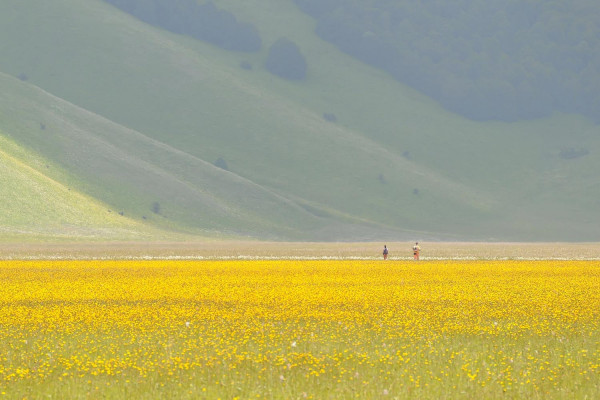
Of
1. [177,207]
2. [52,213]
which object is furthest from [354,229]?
[52,213]

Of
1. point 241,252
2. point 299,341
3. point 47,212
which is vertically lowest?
point 299,341

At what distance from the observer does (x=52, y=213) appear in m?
145

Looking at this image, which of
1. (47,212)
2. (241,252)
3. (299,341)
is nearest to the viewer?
A: (299,341)

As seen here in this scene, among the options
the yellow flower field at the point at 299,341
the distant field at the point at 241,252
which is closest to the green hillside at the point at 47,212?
the distant field at the point at 241,252

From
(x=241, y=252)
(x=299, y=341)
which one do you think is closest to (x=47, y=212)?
→ (x=241, y=252)

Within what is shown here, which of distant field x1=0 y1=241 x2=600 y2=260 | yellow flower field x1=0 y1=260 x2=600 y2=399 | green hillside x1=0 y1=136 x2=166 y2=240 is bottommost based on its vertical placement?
yellow flower field x1=0 y1=260 x2=600 y2=399

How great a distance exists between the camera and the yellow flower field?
677 inches

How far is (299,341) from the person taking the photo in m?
22.0

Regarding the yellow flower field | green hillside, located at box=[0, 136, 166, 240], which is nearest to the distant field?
green hillside, located at box=[0, 136, 166, 240]

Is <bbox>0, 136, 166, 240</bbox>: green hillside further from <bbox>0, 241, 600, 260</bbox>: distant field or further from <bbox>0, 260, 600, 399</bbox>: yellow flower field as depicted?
<bbox>0, 260, 600, 399</bbox>: yellow flower field

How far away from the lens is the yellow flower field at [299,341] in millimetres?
17188

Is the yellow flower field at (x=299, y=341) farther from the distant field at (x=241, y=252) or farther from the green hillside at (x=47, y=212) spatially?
the green hillside at (x=47, y=212)

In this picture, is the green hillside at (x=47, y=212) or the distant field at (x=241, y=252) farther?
the green hillside at (x=47, y=212)

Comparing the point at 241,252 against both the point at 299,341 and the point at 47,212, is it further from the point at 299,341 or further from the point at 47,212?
the point at 299,341
